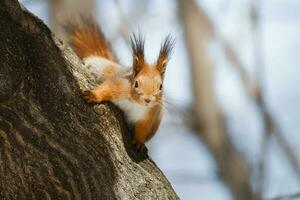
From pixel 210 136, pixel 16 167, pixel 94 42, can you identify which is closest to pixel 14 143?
pixel 16 167


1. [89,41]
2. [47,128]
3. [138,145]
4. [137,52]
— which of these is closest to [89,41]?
[89,41]

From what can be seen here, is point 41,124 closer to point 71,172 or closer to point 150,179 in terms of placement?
point 71,172

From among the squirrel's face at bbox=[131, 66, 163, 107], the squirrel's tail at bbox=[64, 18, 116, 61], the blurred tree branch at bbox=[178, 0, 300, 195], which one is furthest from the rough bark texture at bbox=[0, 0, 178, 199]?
the blurred tree branch at bbox=[178, 0, 300, 195]

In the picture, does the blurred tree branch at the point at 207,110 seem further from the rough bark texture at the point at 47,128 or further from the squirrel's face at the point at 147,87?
the rough bark texture at the point at 47,128

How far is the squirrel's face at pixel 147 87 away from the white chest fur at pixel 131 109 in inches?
1.3

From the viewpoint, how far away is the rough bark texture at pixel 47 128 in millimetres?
1853

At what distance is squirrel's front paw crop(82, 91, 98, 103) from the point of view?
2.03 metres

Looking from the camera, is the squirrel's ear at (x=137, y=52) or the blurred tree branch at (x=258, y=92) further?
the blurred tree branch at (x=258, y=92)

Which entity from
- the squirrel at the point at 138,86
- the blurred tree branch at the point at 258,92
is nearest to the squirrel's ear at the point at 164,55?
the squirrel at the point at 138,86

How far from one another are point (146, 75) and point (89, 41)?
0.44 meters

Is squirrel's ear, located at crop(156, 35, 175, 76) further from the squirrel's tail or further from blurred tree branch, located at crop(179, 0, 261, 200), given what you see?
blurred tree branch, located at crop(179, 0, 261, 200)

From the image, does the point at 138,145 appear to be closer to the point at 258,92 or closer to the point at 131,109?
the point at 131,109

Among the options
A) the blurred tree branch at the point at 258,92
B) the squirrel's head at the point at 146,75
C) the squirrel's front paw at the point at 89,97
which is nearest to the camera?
the squirrel's front paw at the point at 89,97

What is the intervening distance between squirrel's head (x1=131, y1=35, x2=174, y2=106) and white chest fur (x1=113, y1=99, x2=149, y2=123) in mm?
32
